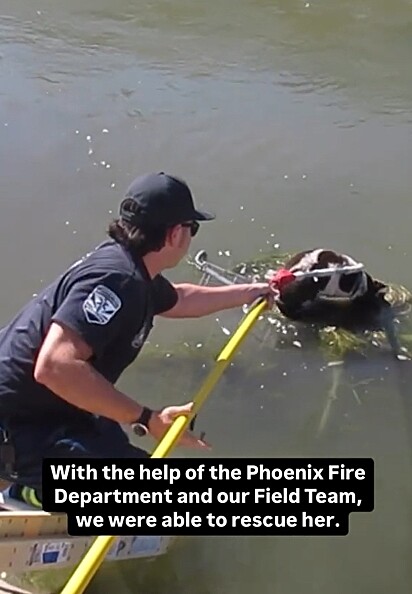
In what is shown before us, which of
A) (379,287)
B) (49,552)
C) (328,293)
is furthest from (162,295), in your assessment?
(379,287)

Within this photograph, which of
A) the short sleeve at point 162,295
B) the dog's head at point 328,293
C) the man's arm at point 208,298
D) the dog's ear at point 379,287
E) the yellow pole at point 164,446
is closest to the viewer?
the yellow pole at point 164,446

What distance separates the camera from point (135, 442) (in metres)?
4.96

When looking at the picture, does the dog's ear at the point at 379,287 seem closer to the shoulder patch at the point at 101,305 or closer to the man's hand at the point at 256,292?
the man's hand at the point at 256,292

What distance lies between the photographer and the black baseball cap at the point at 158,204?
12.2 ft

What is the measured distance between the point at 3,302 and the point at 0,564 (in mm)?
2386

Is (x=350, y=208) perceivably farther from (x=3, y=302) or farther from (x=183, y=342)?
(x=3, y=302)

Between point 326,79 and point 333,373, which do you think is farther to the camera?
point 326,79

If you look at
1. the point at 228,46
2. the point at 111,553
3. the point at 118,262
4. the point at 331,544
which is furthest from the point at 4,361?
the point at 228,46

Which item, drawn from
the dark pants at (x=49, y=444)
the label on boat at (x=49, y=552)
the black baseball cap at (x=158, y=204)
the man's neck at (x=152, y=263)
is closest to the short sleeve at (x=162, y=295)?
the man's neck at (x=152, y=263)

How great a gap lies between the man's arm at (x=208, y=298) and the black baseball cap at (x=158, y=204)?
2.40 ft

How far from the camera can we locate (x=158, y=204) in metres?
3.71

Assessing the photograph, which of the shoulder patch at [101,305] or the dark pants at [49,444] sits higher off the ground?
the shoulder patch at [101,305]
